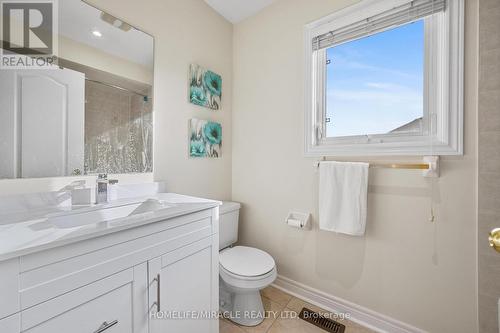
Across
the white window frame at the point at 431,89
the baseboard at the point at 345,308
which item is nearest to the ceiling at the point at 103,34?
the white window frame at the point at 431,89

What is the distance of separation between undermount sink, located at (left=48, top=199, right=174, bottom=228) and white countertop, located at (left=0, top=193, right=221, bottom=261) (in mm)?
18

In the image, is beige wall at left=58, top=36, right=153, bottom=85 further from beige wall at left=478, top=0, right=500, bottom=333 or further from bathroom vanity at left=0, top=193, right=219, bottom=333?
beige wall at left=478, top=0, right=500, bottom=333

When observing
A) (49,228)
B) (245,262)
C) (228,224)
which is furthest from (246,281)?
(49,228)

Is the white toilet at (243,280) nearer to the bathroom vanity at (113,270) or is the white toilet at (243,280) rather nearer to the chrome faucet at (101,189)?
the bathroom vanity at (113,270)

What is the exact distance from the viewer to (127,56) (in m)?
1.35

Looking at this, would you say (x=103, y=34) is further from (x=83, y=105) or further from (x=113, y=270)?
(x=113, y=270)

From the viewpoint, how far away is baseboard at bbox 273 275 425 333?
1349mm

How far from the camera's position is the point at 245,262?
150cm

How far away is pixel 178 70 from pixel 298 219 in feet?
4.74

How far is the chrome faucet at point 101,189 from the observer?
113 cm

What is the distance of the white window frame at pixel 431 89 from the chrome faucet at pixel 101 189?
133cm

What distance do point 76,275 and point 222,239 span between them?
112cm

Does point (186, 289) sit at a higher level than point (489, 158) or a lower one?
lower

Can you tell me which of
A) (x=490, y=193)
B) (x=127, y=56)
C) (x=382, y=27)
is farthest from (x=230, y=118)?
(x=490, y=193)
